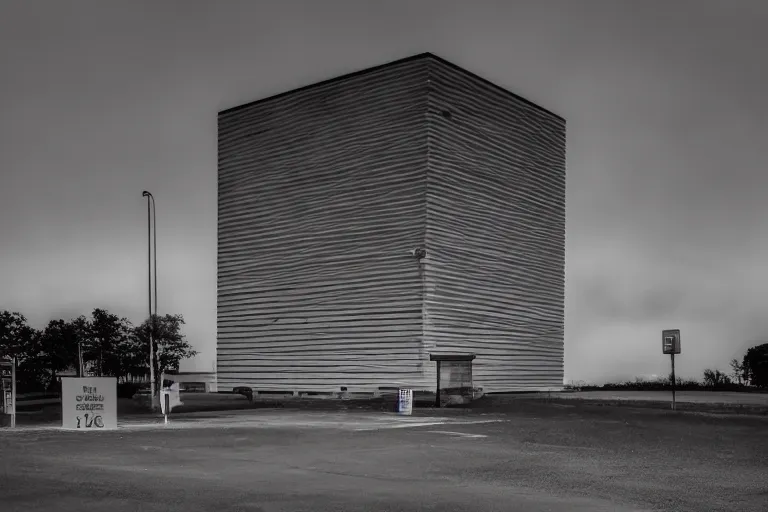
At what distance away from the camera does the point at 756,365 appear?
111500mm

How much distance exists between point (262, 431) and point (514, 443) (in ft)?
20.5

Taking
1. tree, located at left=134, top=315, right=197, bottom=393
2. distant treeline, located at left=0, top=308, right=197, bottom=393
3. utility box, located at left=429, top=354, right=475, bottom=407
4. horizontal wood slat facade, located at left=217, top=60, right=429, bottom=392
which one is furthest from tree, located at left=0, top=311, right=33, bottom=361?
utility box, located at left=429, top=354, right=475, bottom=407

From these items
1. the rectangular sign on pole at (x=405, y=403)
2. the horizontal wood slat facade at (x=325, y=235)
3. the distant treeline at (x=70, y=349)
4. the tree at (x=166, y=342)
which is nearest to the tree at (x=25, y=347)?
the distant treeline at (x=70, y=349)

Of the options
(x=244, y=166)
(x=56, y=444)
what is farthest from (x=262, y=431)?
(x=244, y=166)

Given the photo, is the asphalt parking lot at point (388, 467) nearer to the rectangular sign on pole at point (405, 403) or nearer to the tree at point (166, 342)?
the rectangular sign on pole at point (405, 403)

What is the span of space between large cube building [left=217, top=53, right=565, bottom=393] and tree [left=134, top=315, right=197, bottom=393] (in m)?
7.74

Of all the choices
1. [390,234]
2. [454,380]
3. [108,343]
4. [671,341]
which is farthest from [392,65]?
[108,343]

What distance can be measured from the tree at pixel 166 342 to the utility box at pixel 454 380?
2232 cm

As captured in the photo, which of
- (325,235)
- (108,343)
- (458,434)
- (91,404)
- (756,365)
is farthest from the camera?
(756,365)

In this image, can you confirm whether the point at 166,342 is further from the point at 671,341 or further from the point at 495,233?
the point at 671,341

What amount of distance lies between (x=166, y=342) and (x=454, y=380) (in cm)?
4689

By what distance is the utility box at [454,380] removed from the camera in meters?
34.3

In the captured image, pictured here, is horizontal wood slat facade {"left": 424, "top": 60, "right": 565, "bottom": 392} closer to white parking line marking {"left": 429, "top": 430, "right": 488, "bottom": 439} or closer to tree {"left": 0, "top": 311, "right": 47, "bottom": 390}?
white parking line marking {"left": 429, "top": 430, "right": 488, "bottom": 439}

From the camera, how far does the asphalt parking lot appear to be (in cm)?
1059
